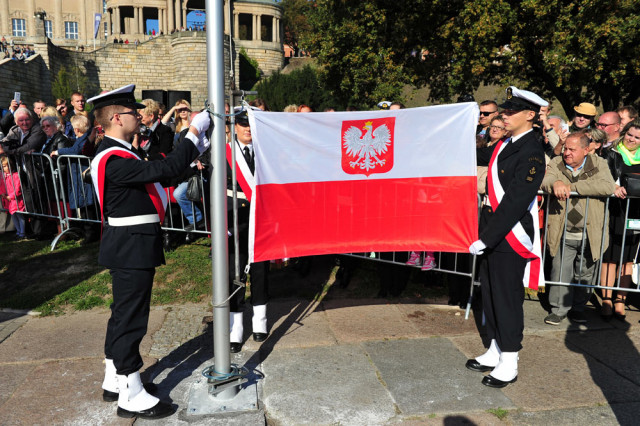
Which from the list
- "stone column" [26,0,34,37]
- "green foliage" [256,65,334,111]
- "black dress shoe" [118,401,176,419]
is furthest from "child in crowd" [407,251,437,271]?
"stone column" [26,0,34,37]

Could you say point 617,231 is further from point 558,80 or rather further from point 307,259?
point 558,80

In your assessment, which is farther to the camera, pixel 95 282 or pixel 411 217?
pixel 95 282

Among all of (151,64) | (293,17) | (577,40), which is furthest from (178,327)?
(293,17)

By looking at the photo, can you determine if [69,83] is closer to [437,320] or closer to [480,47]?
[480,47]

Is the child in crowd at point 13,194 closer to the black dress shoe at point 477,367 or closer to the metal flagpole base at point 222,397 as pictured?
the metal flagpole base at point 222,397

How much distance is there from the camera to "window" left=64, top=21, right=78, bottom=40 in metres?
73.2

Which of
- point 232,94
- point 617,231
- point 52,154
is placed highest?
point 232,94

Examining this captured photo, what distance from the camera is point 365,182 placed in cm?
429

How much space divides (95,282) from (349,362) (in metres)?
3.31

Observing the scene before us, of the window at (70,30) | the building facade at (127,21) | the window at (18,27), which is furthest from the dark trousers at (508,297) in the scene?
the window at (70,30)

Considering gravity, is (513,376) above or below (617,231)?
below

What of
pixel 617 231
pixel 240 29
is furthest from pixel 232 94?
pixel 240 29

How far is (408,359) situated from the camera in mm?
4121

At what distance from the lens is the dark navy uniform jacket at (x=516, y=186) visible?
3605 mm
